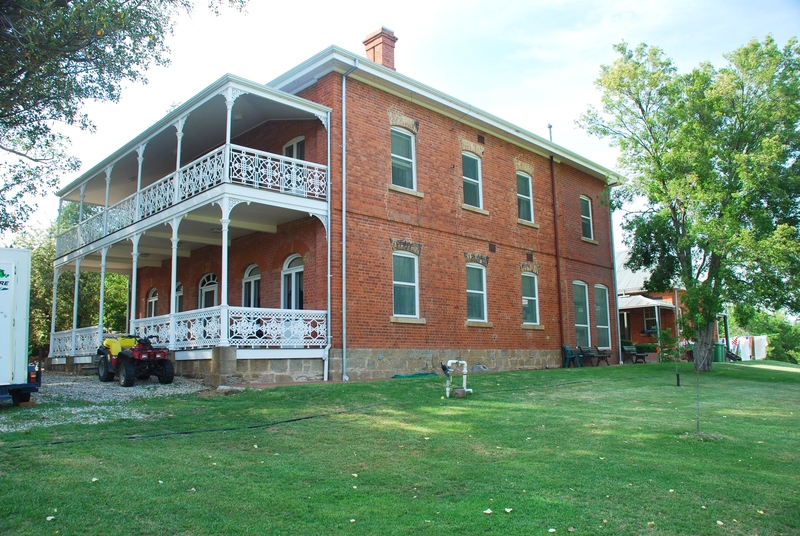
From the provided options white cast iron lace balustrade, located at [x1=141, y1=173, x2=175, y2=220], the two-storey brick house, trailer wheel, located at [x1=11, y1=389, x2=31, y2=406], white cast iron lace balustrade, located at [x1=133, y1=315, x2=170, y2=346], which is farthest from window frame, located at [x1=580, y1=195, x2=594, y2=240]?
trailer wheel, located at [x1=11, y1=389, x2=31, y2=406]

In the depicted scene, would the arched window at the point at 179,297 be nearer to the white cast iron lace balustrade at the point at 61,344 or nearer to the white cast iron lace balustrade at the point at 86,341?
the white cast iron lace balustrade at the point at 86,341

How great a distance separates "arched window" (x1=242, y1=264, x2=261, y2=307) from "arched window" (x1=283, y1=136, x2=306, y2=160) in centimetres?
329

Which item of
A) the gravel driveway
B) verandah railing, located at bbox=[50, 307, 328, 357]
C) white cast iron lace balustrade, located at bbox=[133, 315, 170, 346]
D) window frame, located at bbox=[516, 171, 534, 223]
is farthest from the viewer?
window frame, located at bbox=[516, 171, 534, 223]

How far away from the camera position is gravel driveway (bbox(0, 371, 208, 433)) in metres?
8.75

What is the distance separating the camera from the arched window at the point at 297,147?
16281 mm

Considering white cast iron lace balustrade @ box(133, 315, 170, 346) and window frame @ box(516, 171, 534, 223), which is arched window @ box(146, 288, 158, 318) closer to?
white cast iron lace balustrade @ box(133, 315, 170, 346)

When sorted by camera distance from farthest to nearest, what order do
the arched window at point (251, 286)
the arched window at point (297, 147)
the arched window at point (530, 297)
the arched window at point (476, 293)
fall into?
the arched window at point (530, 297) → the arched window at point (476, 293) → the arched window at point (251, 286) → the arched window at point (297, 147)

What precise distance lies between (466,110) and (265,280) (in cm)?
729

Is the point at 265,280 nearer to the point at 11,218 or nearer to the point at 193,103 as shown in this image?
the point at 193,103

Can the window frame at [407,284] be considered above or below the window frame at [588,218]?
below

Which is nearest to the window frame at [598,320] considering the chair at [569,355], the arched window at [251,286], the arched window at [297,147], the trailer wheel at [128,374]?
the chair at [569,355]

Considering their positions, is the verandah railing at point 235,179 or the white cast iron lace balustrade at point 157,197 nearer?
the verandah railing at point 235,179

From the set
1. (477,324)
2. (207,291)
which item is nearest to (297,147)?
(207,291)

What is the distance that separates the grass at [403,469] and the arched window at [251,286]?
718 centimetres
